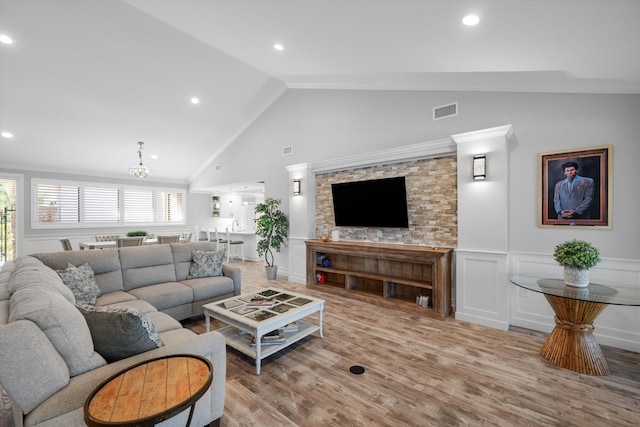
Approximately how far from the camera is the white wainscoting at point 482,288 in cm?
340

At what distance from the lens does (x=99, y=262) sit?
3.44 meters

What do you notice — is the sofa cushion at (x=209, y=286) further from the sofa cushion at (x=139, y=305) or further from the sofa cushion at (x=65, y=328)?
the sofa cushion at (x=65, y=328)

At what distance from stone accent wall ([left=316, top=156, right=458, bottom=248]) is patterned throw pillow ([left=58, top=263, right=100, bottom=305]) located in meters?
3.82

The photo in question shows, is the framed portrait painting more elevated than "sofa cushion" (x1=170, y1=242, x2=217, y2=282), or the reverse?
the framed portrait painting

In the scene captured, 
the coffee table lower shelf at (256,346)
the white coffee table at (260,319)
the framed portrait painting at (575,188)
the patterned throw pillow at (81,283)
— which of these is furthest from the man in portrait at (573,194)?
the patterned throw pillow at (81,283)

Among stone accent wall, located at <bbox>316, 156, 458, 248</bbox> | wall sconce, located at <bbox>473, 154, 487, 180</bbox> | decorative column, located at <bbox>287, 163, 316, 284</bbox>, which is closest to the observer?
wall sconce, located at <bbox>473, 154, 487, 180</bbox>

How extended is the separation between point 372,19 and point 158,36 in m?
3.27

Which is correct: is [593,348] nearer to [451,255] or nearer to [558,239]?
[558,239]

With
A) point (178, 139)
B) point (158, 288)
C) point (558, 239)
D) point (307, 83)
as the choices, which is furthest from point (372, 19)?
point (178, 139)

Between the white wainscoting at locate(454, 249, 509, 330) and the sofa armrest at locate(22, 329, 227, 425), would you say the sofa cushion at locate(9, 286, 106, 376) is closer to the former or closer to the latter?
the sofa armrest at locate(22, 329, 227, 425)

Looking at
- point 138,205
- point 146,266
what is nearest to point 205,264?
point 146,266

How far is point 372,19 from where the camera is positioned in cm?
264

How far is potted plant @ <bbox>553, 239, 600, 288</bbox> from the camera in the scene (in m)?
2.60

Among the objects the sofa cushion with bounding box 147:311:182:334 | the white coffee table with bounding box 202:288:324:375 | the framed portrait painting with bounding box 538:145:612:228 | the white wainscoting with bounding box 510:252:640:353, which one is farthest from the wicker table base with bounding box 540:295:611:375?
the sofa cushion with bounding box 147:311:182:334
